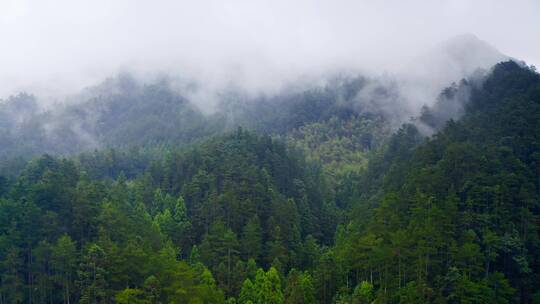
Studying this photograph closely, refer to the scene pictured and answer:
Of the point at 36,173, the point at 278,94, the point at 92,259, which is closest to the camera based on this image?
the point at 92,259

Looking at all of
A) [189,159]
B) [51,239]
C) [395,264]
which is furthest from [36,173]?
[395,264]

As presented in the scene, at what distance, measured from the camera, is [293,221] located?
229 ft

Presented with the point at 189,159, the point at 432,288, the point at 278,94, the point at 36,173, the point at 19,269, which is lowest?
the point at 432,288

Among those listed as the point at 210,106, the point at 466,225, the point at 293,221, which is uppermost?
the point at 210,106

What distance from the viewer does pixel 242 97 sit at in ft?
527

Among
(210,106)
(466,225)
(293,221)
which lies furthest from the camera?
(210,106)

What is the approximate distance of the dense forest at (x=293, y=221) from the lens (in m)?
41.1

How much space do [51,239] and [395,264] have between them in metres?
30.1

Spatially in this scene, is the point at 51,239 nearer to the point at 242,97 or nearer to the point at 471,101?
the point at 471,101

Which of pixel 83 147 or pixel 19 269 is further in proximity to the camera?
pixel 83 147

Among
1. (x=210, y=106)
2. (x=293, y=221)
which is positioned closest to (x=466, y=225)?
(x=293, y=221)

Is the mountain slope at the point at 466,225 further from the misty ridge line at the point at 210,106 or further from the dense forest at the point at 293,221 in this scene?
the misty ridge line at the point at 210,106

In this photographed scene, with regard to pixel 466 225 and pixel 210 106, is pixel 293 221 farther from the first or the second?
pixel 210 106

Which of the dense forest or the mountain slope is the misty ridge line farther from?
the mountain slope
